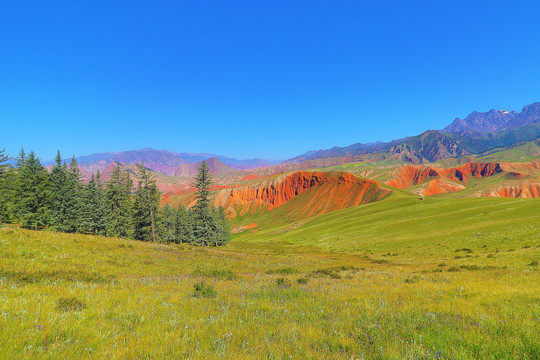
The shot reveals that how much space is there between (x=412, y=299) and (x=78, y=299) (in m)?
10.6

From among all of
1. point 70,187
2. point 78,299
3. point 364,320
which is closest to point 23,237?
point 78,299

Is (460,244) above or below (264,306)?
below

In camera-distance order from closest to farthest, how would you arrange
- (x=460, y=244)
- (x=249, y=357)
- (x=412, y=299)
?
1. (x=249, y=357)
2. (x=412, y=299)
3. (x=460, y=244)

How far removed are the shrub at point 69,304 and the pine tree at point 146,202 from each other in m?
42.8

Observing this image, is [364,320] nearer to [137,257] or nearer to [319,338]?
[319,338]

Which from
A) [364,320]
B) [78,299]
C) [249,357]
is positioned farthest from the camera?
[78,299]

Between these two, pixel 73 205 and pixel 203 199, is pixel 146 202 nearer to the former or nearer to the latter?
pixel 203 199

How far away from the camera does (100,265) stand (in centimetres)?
1419

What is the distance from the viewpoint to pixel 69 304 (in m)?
6.00

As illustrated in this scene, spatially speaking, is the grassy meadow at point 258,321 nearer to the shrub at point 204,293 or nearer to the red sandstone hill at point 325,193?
the shrub at point 204,293

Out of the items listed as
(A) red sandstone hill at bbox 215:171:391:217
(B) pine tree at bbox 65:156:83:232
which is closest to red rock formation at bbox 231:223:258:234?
(A) red sandstone hill at bbox 215:171:391:217

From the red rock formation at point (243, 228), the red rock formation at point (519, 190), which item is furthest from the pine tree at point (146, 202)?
the red rock formation at point (519, 190)

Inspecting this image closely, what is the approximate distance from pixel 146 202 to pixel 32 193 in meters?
20.2

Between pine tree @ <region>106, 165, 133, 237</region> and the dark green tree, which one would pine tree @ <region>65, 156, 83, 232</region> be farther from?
pine tree @ <region>106, 165, 133, 237</region>
